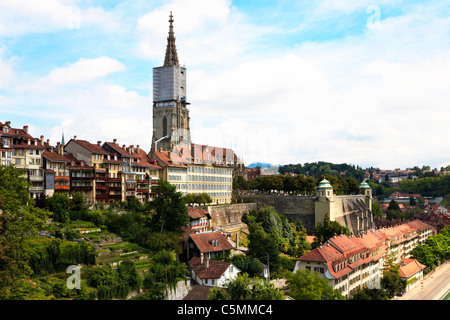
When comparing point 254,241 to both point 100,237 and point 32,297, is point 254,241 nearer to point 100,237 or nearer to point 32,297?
point 100,237

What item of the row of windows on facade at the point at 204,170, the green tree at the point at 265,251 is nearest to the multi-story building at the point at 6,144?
the row of windows on facade at the point at 204,170

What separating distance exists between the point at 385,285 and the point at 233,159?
61.1m

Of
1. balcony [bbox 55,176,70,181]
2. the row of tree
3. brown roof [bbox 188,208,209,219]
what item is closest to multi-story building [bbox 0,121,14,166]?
balcony [bbox 55,176,70,181]

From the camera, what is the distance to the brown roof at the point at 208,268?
4272cm

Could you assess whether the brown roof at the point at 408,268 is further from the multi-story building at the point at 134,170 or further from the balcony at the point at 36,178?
the balcony at the point at 36,178

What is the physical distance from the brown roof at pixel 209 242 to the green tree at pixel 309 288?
12515 millimetres

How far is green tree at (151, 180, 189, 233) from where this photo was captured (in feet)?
168

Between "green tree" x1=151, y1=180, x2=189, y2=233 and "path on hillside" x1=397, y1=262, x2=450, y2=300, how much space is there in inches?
1093

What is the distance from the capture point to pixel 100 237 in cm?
4409

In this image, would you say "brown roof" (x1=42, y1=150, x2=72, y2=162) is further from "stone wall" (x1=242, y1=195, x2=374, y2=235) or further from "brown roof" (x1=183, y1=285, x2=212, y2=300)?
"stone wall" (x1=242, y1=195, x2=374, y2=235)

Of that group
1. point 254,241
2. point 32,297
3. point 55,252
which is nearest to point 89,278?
point 55,252

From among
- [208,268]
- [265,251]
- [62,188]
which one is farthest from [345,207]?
[62,188]

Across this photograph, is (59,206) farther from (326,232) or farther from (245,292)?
(326,232)

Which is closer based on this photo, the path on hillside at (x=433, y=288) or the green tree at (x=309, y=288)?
the green tree at (x=309, y=288)
